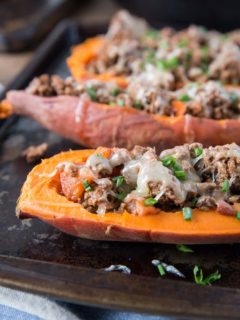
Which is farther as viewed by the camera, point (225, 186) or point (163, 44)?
point (163, 44)

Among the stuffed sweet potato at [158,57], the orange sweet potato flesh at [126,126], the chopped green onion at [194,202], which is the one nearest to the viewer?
the chopped green onion at [194,202]

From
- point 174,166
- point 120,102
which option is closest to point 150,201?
point 174,166

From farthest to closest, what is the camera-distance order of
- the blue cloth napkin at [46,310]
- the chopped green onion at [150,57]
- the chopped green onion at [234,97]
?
the chopped green onion at [150,57], the chopped green onion at [234,97], the blue cloth napkin at [46,310]

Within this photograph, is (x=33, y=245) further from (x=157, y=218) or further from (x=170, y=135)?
(x=170, y=135)

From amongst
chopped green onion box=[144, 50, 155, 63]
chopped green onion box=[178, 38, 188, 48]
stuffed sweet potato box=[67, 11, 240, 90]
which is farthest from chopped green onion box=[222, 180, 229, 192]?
chopped green onion box=[178, 38, 188, 48]

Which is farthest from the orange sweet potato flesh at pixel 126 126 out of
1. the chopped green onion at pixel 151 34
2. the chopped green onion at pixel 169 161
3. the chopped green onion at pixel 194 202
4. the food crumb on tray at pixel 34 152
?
the chopped green onion at pixel 151 34

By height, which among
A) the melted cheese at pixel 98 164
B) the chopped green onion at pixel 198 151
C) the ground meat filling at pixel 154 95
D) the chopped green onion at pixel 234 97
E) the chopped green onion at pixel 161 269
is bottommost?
the chopped green onion at pixel 161 269

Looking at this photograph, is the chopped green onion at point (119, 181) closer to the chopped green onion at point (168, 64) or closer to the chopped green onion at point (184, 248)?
the chopped green onion at point (184, 248)

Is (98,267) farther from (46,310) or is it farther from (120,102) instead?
(120,102)
